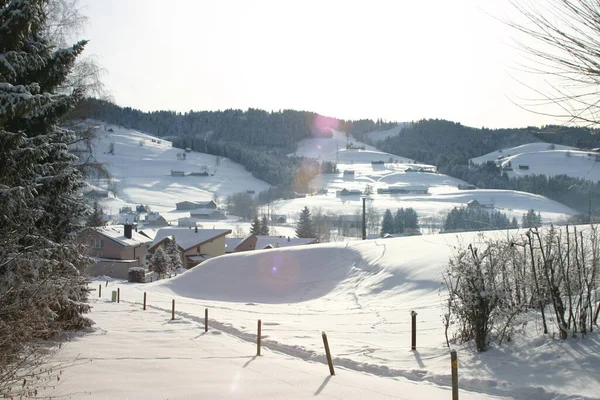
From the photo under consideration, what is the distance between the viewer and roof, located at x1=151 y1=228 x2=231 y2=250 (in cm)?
5975

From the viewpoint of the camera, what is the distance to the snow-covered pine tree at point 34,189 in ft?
20.2

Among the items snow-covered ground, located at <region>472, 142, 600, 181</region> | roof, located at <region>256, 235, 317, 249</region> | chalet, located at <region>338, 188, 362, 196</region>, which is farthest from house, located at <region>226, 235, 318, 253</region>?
snow-covered ground, located at <region>472, 142, 600, 181</region>

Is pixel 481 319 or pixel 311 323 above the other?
pixel 481 319

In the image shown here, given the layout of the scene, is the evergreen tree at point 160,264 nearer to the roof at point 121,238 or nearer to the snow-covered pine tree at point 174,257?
the snow-covered pine tree at point 174,257

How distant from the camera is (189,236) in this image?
61500mm

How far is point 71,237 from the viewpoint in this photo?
11523 mm

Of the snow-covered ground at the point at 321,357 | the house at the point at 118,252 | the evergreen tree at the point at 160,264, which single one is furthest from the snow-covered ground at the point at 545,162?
the snow-covered ground at the point at 321,357

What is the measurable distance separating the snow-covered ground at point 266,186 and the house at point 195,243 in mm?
32236

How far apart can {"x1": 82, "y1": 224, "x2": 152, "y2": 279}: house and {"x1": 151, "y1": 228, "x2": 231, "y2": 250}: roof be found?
5523mm

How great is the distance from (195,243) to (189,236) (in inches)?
94.0

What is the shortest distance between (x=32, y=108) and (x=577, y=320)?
31.9 feet

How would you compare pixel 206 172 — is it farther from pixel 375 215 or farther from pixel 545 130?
pixel 545 130

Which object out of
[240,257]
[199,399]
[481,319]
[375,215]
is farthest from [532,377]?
[375,215]

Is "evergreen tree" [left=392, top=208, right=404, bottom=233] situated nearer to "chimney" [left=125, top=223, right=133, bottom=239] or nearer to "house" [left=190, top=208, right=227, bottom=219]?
"chimney" [left=125, top=223, right=133, bottom=239]
